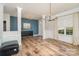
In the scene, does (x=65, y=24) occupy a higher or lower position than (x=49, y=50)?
higher

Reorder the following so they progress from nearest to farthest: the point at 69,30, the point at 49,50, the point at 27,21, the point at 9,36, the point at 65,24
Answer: the point at 49,50 → the point at 9,36 → the point at 69,30 → the point at 65,24 → the point at 27,21

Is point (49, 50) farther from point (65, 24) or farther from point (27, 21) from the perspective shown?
point (27, 21)

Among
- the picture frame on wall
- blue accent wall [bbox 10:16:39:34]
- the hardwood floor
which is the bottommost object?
the hardwood floor

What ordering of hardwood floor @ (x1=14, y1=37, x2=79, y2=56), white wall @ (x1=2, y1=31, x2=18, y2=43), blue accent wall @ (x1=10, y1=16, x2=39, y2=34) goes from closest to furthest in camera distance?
hardwood floor @ (x1=14, y1=37, x2=79, y2=56) → white wall @ (x1=2, y1=31, x2=18, y2=43) → blue accent wall @ (x1=10, y1=16, x2=39, y2=34)

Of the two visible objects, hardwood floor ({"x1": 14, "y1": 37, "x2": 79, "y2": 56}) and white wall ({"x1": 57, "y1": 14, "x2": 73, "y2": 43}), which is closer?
hardwood floor ({"x1": 14, "y1": 37, "x2": 79, "y2": 56})

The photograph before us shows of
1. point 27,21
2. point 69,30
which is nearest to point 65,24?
point 69,30

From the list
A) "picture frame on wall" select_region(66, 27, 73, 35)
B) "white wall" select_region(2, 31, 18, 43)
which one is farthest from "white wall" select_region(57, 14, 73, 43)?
"white wall" select_region(2, 31, 18, 43)

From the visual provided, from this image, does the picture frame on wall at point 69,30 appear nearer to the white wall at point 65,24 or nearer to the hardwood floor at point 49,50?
the white wall at point 65,24

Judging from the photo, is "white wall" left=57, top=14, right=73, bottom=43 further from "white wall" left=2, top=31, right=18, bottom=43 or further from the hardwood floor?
"white wall" left=2, top=31, right=18, bottom=43

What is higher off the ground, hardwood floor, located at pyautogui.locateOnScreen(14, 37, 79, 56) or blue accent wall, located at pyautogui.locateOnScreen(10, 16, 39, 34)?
blue accent wall, located at pyautogui.locateOnScreen(10, 16, 39, 34)

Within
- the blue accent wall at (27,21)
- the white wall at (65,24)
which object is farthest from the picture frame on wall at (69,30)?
the blue accent wall at (27,21)

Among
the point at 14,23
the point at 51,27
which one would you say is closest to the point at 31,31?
the point at 14,23

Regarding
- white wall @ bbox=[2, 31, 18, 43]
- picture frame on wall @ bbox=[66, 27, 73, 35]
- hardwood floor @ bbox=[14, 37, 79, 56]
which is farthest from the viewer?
picture frame on wall @ bbox=[66, 27, 73, 35]

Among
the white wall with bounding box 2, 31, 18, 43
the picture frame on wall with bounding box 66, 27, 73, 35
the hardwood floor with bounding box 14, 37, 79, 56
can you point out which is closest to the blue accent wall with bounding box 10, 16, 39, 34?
the white wall with bounding box 2, 31, 18, 43
